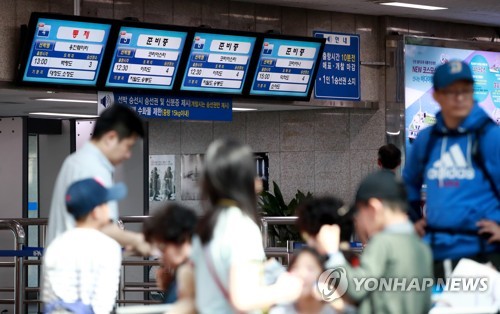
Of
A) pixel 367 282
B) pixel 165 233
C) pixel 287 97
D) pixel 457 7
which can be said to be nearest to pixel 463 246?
pixel 367 282

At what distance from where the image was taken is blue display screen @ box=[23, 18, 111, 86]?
35.9ft

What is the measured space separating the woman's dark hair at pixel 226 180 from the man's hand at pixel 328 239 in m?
0.72

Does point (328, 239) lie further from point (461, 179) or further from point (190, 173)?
point (190, 173)

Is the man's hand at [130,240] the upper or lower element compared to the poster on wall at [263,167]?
lower

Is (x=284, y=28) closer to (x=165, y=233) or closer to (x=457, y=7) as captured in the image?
(x=457, y=7)

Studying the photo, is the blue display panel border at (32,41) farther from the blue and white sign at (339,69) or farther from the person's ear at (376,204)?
the person's ear at (376,204)

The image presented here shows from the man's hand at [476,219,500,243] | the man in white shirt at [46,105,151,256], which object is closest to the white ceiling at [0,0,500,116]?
the man in white shirt at [46,105,151,256]

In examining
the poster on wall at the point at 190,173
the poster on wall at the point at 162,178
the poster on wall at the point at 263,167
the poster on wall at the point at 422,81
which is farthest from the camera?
the poster on wall at the point at 162,178

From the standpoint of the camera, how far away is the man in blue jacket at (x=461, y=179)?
4789mm

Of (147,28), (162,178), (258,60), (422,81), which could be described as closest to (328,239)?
(147,28)

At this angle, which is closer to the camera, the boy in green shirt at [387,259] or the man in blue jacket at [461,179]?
the boy in green shirt at [387,259]

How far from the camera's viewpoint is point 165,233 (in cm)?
479

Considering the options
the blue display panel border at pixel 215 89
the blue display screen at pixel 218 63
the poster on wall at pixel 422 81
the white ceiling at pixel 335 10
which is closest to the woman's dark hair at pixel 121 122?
the white ceiling at pixel 335 10

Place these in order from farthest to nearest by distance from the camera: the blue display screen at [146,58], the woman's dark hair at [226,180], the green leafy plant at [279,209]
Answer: the green leafy plant at [279,209] → the blue display screen at [146,58] → the woman's dark hair at [226,180]
